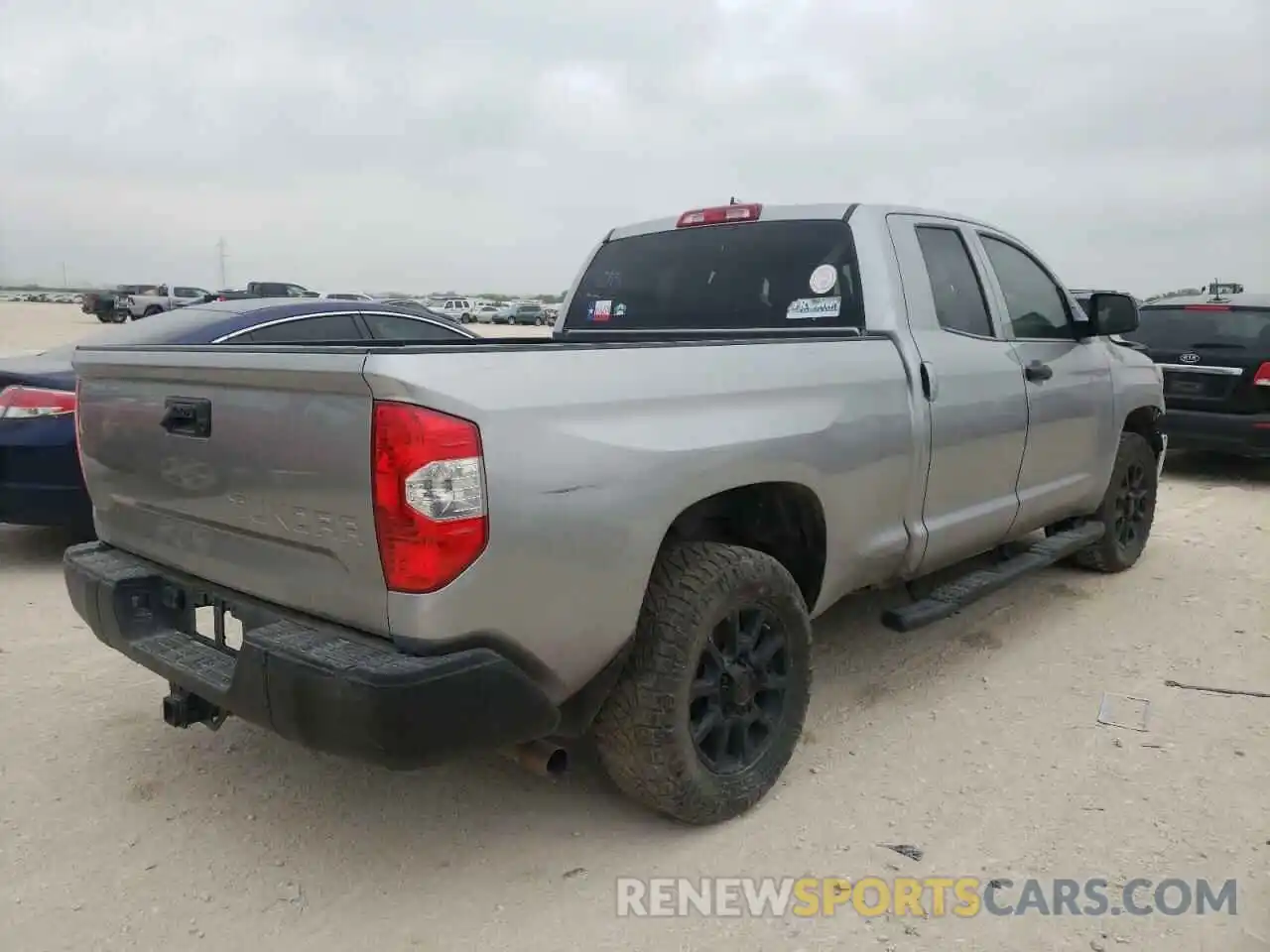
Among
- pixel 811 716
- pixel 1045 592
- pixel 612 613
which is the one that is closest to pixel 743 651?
pixel 612 613

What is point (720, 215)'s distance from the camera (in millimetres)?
4223

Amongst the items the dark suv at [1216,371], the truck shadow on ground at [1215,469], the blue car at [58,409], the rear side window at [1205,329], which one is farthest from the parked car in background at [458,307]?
the blue car at [58,409]

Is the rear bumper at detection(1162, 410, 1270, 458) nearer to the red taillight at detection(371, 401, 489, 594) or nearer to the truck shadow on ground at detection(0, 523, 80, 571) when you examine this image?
the red taillight at detection(371, 401, 489, 594)

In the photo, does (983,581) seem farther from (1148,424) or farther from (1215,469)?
(1215,469)

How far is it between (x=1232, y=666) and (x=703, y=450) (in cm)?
306

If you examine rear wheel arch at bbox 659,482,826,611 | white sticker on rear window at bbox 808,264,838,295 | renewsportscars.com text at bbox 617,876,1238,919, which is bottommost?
renewsportscars.com text at bbox 617,876,1238,919

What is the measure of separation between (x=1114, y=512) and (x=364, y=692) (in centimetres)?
474

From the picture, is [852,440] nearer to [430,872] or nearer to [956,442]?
[956,442]

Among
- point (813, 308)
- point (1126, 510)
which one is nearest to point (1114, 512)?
point (1126, 510)

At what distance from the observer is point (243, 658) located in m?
2.40

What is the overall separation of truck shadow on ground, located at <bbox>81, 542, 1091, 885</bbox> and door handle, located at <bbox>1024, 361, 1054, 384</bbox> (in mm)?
1637

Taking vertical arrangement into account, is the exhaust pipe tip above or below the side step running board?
below

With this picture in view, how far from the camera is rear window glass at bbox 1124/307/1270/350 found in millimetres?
8422

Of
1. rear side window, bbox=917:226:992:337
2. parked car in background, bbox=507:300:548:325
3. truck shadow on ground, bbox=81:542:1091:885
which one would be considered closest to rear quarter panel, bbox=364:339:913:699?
truck shadow on ground, bbox=81:542:1091:885
